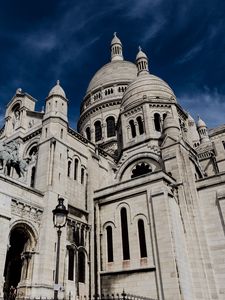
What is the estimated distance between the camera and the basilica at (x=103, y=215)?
18.0 metres

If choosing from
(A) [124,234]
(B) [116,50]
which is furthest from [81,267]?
(B) [116,50]

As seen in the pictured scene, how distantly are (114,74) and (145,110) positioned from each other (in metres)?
17.7

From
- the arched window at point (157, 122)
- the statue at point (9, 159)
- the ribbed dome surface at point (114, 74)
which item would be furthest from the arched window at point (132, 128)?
the ribbed dome surface at point (114, 74)

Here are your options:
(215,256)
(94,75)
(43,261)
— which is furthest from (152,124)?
(94,75)

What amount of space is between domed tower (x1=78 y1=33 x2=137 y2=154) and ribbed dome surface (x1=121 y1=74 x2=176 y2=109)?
7.13 m

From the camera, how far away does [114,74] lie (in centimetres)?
4578

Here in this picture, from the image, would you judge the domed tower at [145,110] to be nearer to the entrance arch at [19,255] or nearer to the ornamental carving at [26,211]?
the ornamental carving at [26,211]

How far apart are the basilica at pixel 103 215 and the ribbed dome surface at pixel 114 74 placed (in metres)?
17.2

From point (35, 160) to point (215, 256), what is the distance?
1543cm

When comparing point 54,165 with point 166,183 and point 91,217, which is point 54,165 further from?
point 166,183

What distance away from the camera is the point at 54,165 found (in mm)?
22156

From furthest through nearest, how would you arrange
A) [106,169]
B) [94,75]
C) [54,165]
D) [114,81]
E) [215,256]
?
[94,75] < [114,81] < [106,169] < [54,165] < [215,256]

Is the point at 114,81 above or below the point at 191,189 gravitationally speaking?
above

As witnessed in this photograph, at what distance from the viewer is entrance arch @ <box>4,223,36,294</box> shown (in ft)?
59.4
